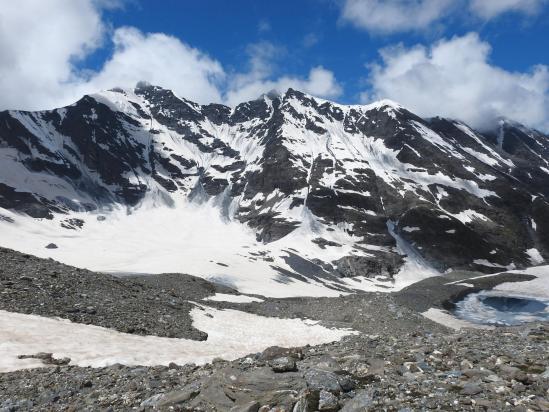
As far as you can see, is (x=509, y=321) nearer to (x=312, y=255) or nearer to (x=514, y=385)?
(x=514, y=385)

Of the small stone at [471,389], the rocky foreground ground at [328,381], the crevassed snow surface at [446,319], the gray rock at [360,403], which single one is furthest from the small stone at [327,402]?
the crevassed snow surface at [446,319]

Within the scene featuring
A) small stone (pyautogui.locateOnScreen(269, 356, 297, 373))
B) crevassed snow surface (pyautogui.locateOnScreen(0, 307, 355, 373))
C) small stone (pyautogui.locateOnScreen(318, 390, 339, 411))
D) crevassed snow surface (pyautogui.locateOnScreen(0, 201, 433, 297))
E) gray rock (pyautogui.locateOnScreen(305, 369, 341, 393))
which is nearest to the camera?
small stone (pyautogui.locateOnScreen(318, 390, 339, 411))

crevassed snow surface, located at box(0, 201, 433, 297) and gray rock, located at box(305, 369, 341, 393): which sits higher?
crevassed snow surface, located at box(0, 201, 433, 297)

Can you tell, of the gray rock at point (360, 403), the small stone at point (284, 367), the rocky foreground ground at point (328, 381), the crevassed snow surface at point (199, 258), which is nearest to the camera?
the gray rock at point (360, 403)

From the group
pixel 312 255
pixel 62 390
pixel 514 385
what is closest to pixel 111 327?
pixel 62 390

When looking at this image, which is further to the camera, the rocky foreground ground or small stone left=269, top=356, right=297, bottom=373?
small stone left=269, top=356, right=297, bottom=373

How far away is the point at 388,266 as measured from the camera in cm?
17788

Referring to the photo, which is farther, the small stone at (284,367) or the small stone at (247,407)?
the small stone at (284,367)

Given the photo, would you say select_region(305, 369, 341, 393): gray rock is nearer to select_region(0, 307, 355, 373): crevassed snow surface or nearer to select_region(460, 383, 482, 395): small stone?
select_region(460, 383, 482, 395): small stone

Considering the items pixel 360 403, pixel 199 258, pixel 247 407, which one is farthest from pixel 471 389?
pixel 199 258

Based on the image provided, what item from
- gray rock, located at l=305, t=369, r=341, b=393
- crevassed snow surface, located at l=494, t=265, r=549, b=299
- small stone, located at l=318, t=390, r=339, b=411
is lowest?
small stone, located at l=318, t=390, r=339, b=411

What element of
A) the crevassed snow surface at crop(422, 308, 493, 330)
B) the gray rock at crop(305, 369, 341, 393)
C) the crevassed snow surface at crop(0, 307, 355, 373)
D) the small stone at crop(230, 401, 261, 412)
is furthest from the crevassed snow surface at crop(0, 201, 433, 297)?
the small stone at crop(230, 401, 261, 412)

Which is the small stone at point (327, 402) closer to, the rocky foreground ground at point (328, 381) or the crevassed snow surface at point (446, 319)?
the rocky foreground ground at point (328, 381)

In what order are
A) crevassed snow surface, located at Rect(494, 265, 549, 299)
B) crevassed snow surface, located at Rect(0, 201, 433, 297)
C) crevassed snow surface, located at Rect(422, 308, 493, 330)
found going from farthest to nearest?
crevassed snow surface, located at Rect(494, 265, 549, 299), crevassed snow surface, located at Rect(0, 201, 433, 297), crevassed snow surface, located at Rect(422, 308, 493, 330)
